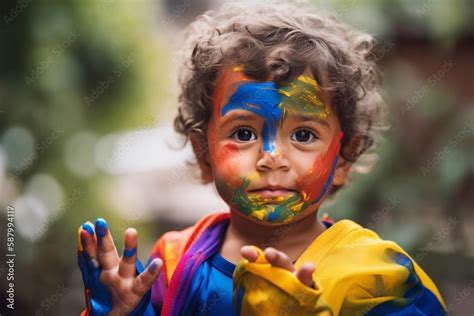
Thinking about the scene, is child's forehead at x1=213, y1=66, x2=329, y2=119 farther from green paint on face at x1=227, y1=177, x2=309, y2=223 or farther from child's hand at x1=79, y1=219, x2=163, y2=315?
child's hand at x1=79, y1=219, x2=163, y2=315

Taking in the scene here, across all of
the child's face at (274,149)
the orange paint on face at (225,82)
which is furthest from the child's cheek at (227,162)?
the orange paint on face at (225,82)

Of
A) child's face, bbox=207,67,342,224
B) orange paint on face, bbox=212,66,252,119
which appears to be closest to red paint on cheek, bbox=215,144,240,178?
child's face, bbox=207,67,342,224

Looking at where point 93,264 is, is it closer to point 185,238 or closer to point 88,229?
point 88,229

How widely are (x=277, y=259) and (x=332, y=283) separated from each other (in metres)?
0.22

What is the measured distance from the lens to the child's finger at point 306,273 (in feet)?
5.30

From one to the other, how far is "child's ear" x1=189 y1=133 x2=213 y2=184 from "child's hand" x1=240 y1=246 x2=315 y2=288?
61 centimetres

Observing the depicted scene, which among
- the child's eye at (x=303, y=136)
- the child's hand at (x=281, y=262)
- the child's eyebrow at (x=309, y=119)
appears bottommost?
the child's hand at (x=281, y=262)

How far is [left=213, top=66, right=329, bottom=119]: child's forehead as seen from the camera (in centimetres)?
194

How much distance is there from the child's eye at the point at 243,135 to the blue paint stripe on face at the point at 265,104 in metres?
0.05

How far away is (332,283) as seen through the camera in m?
1.80

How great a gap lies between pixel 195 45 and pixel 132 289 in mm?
814

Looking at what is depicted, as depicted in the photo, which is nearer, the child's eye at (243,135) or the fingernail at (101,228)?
the fingernail at (101,228)

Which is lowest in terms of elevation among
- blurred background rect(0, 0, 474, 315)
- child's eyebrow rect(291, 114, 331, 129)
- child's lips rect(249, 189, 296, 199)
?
blurred background rect(0, 0, 474, 315)

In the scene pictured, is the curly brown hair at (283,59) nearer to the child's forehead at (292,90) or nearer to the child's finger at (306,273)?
the child's forehead at (292,90)
